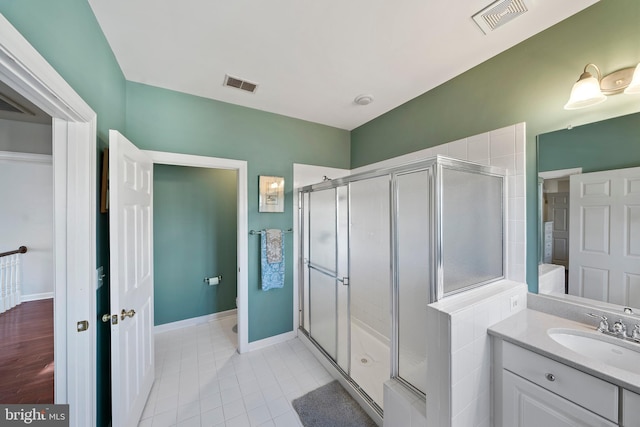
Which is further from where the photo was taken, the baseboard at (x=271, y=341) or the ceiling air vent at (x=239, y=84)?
the baseboard at (x=271, y=341)

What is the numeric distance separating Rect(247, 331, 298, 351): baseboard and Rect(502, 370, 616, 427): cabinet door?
6.71 feet

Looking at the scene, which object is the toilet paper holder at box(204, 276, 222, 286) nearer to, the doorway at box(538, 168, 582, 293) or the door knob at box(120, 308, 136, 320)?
the door knob at box(120, 308, 136, 320)

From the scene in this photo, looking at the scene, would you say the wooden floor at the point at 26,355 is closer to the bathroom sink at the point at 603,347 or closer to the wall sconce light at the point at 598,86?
the bathroom sink at the point at 603,347

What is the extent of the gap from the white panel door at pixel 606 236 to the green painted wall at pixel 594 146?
69mm

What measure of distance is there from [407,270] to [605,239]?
108 cm

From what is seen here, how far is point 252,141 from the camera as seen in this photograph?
252 cm

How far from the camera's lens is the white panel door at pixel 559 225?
1.44 metres

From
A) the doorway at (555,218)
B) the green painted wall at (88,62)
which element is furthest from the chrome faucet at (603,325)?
the green painted wall at (88,62)

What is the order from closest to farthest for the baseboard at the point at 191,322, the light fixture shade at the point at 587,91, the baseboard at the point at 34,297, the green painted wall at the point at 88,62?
the green painted wall at the point at 88,62 < the light fixture shade at the point at 587,91 < the baseboard at the point at 191,322 < the baseboard at the point at 34,297

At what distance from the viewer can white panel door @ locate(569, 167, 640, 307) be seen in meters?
1.21

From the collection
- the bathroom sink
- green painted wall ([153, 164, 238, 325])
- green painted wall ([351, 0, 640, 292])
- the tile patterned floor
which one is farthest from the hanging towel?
the bathroom sink

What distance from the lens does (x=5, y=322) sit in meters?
2.84

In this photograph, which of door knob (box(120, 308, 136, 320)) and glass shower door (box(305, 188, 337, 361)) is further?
glass shower door (box(305, 188, 337, 361))

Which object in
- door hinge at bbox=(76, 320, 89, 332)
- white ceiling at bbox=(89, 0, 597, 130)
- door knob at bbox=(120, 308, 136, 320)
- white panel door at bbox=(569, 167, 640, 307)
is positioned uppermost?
white ceiling at bbox=(89, 0, 597, 130)
